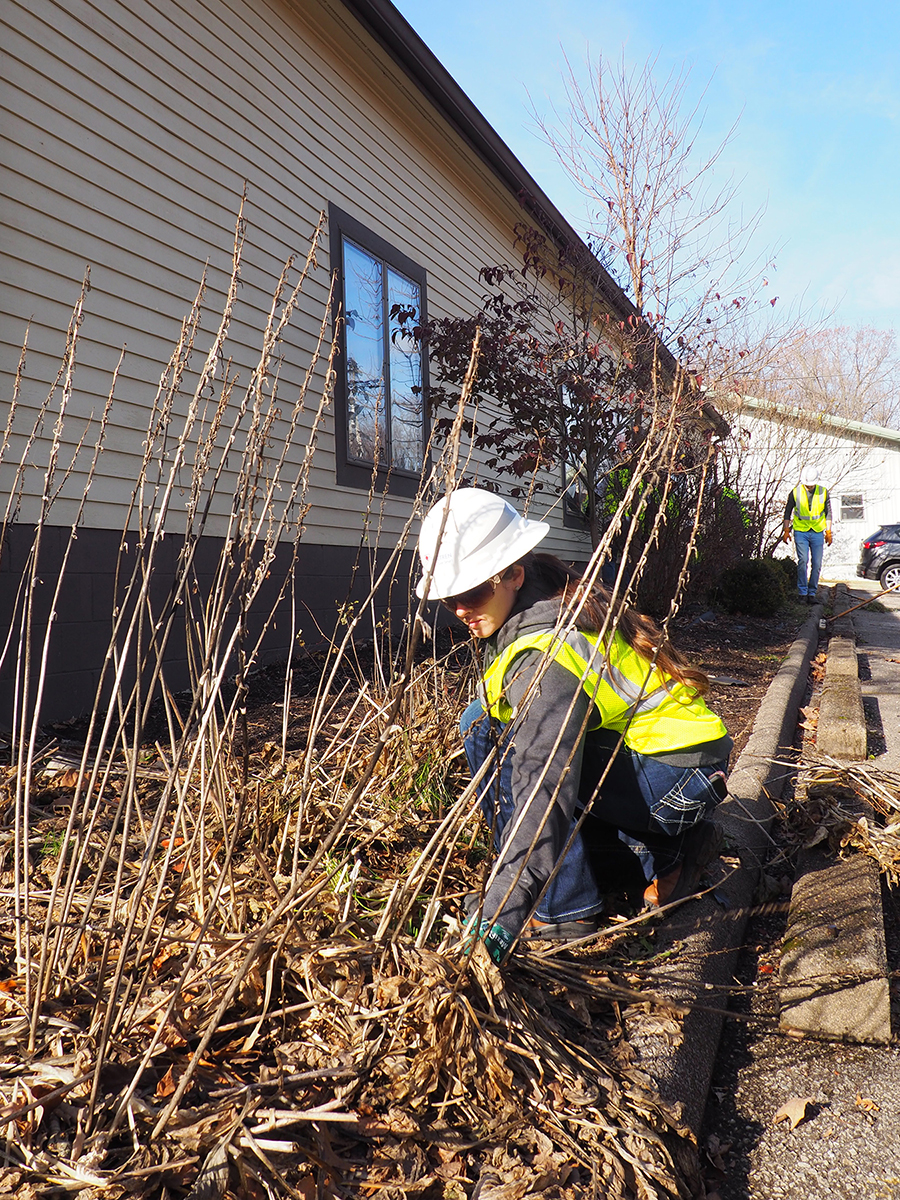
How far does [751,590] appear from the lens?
1196cm

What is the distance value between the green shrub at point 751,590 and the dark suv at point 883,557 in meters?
10.4

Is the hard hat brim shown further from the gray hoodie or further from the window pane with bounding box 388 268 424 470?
the window pane with bounding box 388 268 424 470

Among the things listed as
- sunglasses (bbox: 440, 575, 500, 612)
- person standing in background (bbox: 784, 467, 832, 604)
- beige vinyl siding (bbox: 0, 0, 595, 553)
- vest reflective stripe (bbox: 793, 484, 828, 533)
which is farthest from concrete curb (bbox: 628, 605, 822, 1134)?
vest reflective stripe (bbox: 793, 484, 828, 533)

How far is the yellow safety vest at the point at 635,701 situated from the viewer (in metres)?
2.35

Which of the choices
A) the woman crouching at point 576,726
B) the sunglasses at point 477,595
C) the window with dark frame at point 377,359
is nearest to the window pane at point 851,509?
the window with dark frame at point 377,359

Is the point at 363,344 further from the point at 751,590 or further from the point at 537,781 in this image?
the point at 751,590


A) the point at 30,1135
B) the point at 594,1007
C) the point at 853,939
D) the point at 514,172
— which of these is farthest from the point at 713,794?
the point at 514,172

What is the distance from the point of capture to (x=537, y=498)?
479 inches

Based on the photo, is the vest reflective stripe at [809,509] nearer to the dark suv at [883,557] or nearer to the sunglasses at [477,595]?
the dark suv at [883,557]

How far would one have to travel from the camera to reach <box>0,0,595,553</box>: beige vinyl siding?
4.64 metres

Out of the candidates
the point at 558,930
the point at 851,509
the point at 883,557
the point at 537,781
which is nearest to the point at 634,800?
the point at 558,930

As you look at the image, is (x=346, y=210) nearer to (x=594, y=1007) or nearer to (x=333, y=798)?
(x=333, y=798)

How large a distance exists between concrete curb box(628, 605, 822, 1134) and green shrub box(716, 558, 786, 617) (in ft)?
25.5

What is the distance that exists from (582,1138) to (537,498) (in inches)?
428
